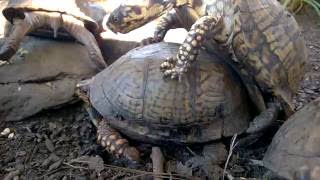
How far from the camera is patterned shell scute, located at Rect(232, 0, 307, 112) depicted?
1999 millimetres

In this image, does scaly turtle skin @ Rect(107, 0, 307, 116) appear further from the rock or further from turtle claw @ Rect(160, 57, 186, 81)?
the rock

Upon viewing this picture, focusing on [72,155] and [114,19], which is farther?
[114,19]

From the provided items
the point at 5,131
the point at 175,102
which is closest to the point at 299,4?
the point at 175,102

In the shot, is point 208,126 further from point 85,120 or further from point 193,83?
point 85,120

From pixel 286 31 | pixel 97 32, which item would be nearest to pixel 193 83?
pixel 286 31

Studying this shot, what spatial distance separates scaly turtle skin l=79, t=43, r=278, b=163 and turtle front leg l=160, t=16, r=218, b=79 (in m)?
0.06

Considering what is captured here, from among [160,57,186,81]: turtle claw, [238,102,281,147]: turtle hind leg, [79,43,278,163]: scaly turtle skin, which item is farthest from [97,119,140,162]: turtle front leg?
[238,102,281,147]: turtle hind leg

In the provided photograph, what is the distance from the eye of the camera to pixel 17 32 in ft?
8.93

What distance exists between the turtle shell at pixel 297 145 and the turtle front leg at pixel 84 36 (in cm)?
128

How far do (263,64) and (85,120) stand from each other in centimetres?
102

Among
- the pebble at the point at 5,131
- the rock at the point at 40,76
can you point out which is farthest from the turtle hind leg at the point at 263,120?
the pebble at the point at 5,131

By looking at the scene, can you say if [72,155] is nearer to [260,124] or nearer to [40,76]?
[40,76]

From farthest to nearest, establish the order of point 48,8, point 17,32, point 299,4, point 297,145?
point 299,4 < point 48,8 < point 17,32 < point 297,145

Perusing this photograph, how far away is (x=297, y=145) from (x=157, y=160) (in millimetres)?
639
